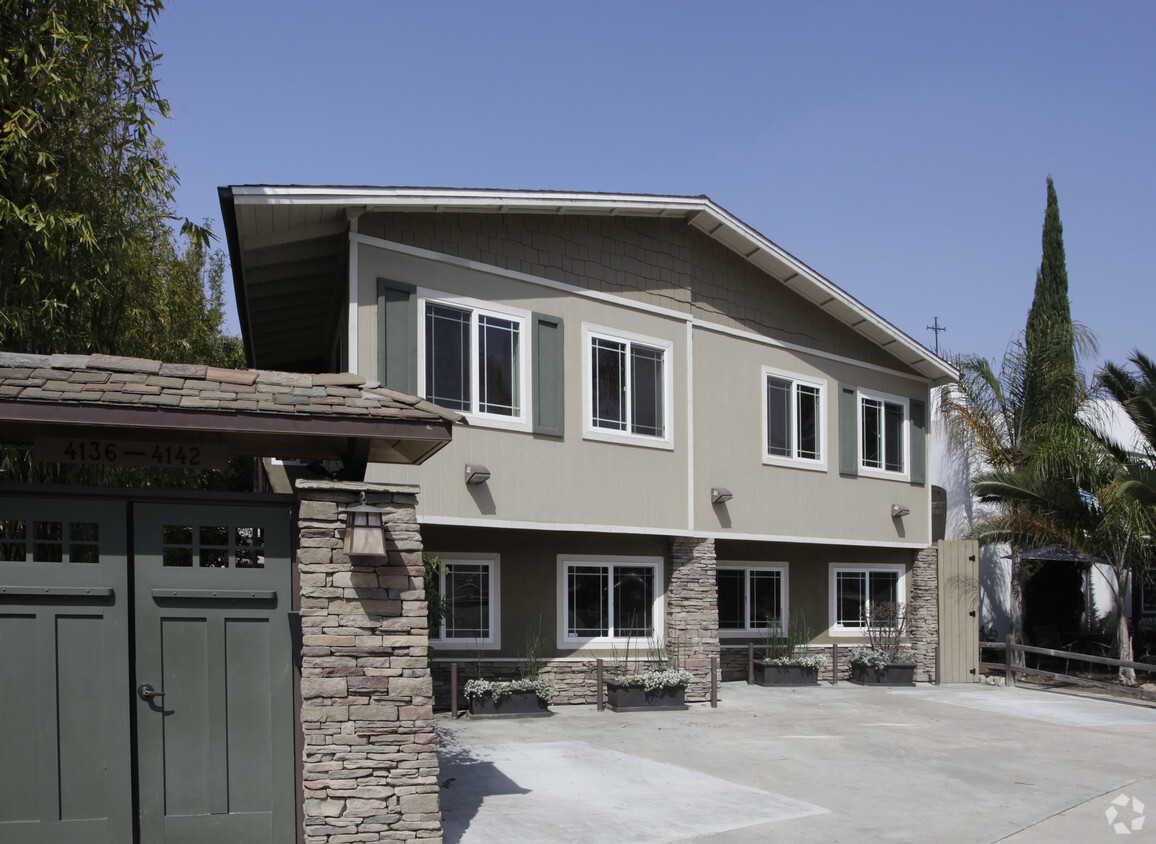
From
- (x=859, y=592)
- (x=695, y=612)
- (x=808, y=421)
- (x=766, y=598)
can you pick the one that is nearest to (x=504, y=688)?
(x=695, y=612)

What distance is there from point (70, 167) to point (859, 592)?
1483 centimetres

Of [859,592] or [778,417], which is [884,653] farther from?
[778,417]

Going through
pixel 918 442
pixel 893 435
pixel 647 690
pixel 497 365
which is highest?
pixel 497 365

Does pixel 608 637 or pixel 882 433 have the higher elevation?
pixel 882 433

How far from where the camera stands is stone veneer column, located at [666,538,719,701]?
15281mm

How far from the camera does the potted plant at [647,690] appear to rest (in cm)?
1436

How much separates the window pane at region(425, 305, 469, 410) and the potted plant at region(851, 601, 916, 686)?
922cm

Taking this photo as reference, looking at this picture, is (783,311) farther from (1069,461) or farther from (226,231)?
(226,231)

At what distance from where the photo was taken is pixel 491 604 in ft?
47.5

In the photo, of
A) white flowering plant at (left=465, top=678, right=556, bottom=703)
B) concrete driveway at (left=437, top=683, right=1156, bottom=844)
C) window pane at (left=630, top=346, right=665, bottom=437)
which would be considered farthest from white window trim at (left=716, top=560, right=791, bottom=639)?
white flowering plant at (left=465, top=678, right=556, bottom=703)

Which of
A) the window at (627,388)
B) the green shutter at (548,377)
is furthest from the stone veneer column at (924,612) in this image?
the green shutter at (548,377)

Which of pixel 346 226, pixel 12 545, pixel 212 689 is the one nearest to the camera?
pixel 212 689

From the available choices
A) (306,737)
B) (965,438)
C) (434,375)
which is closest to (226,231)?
(434,375)

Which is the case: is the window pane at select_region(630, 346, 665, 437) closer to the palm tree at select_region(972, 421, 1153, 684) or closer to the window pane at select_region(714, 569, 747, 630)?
the window pane at select_region(714, 569, 747, 630)
